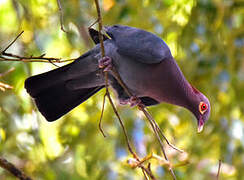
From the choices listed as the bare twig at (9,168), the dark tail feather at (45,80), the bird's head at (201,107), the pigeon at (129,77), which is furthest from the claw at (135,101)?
the bare twig at (9,168)

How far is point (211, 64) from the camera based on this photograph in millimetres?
5117

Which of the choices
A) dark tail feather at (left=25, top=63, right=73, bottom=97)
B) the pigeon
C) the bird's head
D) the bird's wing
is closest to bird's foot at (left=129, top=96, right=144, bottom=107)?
the pigeon

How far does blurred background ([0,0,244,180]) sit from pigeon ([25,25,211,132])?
345mm

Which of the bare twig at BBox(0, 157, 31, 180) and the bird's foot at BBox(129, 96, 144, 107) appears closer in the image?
the bare twig at BBox(0, 157, 31, 180)

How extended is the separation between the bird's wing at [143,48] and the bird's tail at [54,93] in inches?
22.9

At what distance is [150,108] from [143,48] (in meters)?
1.46

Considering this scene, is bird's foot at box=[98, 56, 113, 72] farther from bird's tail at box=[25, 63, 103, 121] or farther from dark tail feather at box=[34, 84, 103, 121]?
dark tail feather at box=[34, 84, 103, 121]

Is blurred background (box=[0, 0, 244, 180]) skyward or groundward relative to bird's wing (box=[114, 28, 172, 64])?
groundward

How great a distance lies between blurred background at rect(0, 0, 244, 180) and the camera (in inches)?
180

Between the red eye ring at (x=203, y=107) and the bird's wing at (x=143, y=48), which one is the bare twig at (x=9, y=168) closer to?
the bird's wing at (x=143, y=48)

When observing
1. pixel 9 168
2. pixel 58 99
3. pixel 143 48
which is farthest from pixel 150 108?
pixel 9 168

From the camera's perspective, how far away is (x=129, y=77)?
3.93 meters

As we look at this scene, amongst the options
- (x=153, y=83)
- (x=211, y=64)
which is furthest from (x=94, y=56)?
(x=211, y=64)

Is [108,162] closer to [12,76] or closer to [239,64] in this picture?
[12,76]
